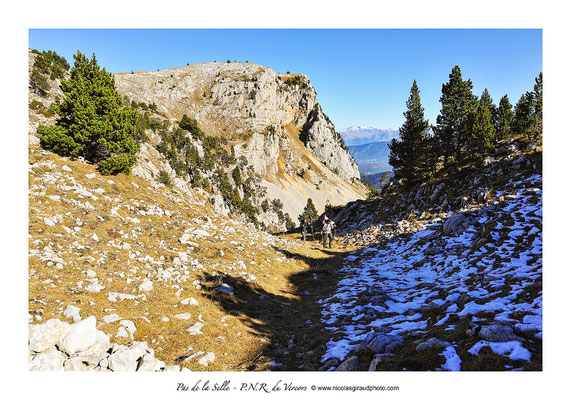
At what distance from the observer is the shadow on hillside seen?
6684mm

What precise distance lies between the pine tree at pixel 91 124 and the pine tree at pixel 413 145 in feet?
112

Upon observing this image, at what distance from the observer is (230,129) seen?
123125mm

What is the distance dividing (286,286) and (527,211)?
50.3 ft

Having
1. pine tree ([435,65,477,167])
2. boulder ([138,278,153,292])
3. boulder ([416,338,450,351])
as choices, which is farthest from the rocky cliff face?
boulder ([416,338,450,351])

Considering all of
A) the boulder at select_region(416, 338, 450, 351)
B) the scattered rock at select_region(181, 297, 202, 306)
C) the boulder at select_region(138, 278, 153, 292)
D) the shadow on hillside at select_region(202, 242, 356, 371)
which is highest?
the boulder at select_region(138, 278, 153, 292)

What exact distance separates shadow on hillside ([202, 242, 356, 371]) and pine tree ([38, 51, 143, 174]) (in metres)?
13.0

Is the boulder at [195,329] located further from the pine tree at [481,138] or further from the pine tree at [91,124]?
the pine tree at [481,138]

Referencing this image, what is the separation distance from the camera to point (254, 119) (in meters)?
130

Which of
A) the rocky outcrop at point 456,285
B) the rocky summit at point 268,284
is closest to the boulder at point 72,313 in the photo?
the rocky summit at point 268,284

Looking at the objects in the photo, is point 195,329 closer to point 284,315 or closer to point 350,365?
point 284,315

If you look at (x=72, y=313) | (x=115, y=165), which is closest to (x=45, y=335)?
(x=72, y=313)

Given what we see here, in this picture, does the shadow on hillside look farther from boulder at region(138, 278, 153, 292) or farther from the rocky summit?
boulder at region(138, 278, 153, 292)

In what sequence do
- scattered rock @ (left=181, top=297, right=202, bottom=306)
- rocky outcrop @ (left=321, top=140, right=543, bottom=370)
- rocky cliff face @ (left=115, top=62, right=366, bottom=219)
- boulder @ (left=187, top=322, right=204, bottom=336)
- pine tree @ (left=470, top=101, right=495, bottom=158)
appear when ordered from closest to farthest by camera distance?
rocky outcrop @ (left=321, top=140, right=543, bottom=370) → boulder @ (left=187, top=322, right=204, bottom=336) → scattered rock @ (left=181, top=297, right=202, bottom=306) → pine tree @ (left=470, top=101, right=495, bottom=158) → rocky cliff face @ (left=115, top=62, right=366, bottom=219)
